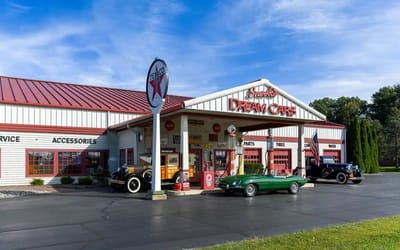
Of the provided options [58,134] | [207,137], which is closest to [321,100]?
[207,137]

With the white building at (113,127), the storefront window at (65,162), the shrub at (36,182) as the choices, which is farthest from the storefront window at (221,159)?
the shrub at (36,182)

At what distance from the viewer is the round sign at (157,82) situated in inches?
640

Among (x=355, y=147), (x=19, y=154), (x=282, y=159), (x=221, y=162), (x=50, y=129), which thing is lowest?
(x=282, y=159)

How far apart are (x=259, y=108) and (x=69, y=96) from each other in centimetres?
→ 1367

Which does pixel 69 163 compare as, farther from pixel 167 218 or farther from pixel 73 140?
pixel 167 218

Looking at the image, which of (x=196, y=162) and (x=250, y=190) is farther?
(x=196, y=162)

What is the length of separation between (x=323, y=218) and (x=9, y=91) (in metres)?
20.7

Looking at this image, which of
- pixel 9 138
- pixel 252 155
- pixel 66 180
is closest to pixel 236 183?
pixel 66 180

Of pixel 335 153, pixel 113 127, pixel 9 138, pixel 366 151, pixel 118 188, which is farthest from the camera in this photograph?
pixel 366 151

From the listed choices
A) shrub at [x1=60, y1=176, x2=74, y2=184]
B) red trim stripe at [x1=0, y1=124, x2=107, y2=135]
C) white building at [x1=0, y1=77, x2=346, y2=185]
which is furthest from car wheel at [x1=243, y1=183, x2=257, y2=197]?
red trim stripe at [x1=0, y1=124, x2=107, y2=135]

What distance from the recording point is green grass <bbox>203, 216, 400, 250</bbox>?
22.6 ft

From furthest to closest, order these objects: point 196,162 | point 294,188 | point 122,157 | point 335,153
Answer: point 335,153, point 122,157, point 196,162, point 294,188

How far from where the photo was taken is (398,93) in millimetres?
75562

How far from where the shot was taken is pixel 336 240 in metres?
7.35
